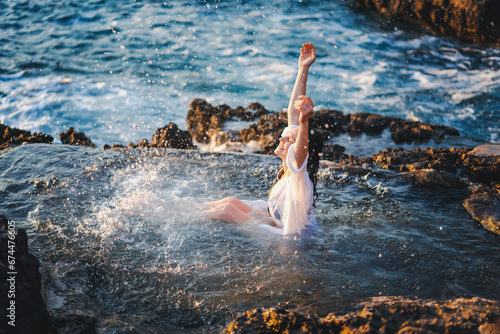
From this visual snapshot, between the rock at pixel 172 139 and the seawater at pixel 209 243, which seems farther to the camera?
the rock at pixel 172 139

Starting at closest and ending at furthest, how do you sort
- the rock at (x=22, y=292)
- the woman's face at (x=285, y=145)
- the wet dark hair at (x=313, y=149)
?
the rock at (x=22, y=292) → the woman's face at (x=285, y=145) → the wet dark hair at (x=313, y=149)

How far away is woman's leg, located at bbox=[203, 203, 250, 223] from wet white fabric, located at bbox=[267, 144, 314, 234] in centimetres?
38

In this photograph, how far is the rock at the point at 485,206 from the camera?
480 centimetres

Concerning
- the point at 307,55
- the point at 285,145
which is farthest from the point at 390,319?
the point at 307,55

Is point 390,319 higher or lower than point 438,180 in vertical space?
higher

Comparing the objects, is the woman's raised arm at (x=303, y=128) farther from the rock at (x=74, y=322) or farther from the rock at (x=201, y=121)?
the rock at (x=201, y=121)

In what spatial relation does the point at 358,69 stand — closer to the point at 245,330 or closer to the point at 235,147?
the point at 235,147

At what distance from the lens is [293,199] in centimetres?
451

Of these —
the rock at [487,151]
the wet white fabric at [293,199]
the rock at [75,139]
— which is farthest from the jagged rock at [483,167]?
the rock at [75,139]

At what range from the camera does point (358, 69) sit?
15.6 metres

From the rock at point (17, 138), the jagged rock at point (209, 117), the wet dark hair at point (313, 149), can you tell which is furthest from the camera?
the jagged rock at point (209, 117)

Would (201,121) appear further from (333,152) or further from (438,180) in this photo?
(438,180)

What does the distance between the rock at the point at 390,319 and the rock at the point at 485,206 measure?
Result: 234 centimetres

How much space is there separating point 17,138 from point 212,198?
16.5 ft
